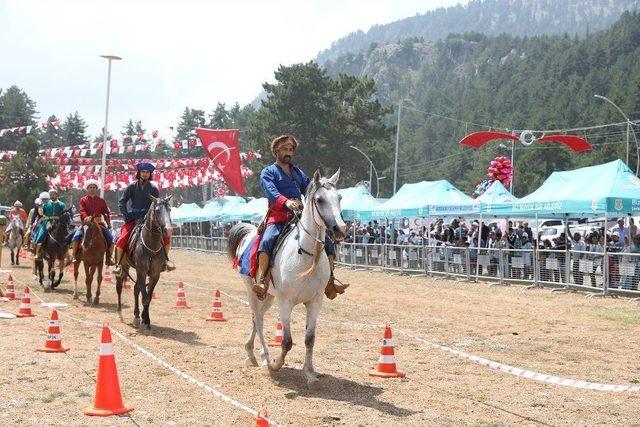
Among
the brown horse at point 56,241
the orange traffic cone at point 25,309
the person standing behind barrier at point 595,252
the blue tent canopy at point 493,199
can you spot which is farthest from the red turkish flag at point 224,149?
the orange traffic cone at point 25,309

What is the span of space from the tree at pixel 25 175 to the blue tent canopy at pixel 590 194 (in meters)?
52.3

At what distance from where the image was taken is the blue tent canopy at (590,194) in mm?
20750

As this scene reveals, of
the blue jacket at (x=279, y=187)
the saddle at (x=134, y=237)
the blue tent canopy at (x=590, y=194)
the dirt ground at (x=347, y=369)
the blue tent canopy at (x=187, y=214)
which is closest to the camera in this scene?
the dirt ground at (x=347, y=369)

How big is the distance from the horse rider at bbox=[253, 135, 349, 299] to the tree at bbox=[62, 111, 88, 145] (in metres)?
135

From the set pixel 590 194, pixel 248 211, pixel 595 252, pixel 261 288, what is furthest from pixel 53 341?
pixel 248 211

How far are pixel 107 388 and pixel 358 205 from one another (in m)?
27.8

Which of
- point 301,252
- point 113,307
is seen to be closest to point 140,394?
point 301,252

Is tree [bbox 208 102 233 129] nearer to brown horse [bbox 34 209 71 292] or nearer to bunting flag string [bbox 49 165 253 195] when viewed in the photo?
bunting flag string [bbox 49 165 253 195]

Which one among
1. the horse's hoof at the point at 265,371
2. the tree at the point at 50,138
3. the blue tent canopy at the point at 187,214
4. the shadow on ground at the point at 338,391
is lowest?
the shadow on ground at the point at 338,391

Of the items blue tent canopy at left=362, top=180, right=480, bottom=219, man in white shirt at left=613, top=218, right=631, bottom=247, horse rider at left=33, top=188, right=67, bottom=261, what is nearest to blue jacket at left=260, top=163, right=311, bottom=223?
horse rider at left=33, top=188, right=67, bottom=261

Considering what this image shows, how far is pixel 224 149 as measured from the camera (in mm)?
44625

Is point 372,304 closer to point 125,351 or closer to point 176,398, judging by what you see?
point 125,351

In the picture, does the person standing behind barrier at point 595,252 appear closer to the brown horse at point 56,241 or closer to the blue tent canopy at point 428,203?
the blue tent canopy at point 428,203

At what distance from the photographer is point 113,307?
1678 cm
